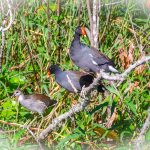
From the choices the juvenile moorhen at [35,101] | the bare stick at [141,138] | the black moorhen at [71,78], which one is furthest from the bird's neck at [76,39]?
the bare stick at [141,138]

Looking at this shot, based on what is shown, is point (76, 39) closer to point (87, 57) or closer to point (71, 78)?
point (87, 57)

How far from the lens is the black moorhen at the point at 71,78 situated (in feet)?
19.8

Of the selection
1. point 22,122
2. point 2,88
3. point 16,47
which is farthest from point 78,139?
point 16,47

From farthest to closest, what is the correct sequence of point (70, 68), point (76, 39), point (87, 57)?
point (70, 68) < point (76, 39) < point (87, 57)

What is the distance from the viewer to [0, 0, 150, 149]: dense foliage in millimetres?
Answer: 5488

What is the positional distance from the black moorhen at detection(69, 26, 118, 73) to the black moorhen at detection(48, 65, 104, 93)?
0.10m

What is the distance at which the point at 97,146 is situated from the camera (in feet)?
17.5

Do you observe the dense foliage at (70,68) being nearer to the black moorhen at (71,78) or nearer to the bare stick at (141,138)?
the black moorhen at (71,78)

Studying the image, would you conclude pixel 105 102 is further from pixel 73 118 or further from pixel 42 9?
pixel 42 9

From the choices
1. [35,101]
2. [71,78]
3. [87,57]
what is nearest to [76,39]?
[87,57]

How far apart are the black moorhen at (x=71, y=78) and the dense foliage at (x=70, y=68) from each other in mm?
93

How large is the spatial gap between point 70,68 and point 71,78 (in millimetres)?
443

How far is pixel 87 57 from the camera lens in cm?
617

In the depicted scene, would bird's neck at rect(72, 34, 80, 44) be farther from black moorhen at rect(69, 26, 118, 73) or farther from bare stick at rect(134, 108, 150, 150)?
bare stick at rect(134, 108, 150, 150)
